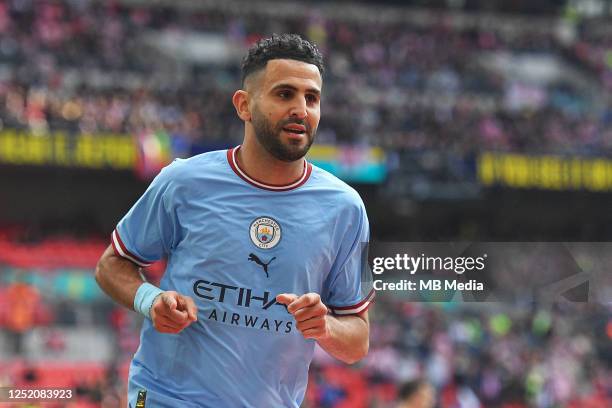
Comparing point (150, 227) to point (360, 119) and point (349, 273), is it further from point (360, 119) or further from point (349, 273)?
point (360, 119)

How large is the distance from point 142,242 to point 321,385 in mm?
9977

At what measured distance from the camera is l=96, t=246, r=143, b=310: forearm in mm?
3137

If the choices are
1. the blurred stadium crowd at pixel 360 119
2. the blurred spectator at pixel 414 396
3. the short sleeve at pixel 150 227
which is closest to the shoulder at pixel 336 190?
the short sleeve at pixel 150 227

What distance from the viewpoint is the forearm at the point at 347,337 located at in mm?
3033

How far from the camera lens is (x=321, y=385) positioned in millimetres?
12875

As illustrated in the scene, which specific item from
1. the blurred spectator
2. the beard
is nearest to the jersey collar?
the beard

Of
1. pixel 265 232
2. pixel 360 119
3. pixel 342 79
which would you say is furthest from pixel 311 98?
pixel 342 79

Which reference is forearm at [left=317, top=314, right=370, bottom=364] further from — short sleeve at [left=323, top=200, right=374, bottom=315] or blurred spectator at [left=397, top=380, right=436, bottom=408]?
blurred spectator at [left=397, top=380, right=436, bottom=408]

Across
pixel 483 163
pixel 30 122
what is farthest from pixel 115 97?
pixel 483 163

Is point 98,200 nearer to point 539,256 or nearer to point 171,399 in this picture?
point 539,256

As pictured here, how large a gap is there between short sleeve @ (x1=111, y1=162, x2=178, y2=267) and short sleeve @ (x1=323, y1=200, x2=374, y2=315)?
55 centimetres

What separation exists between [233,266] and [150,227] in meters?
0.33

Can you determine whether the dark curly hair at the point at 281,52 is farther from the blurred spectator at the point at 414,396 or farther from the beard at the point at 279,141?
the blurred spectator at the point at 414,396

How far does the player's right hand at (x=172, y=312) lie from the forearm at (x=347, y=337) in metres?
0.42
